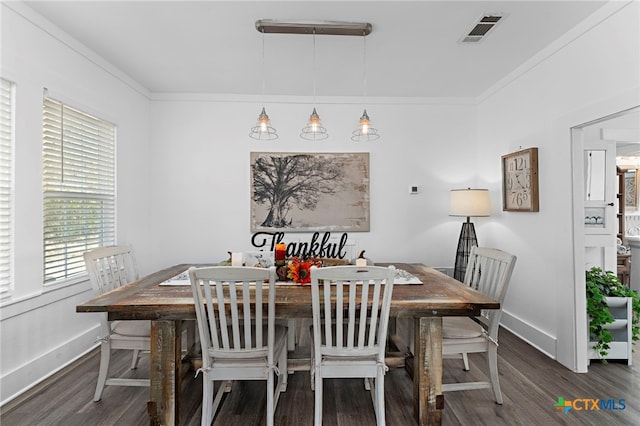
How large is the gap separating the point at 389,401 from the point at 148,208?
340 centimetres

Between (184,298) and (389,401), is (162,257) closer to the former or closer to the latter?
(184,298)

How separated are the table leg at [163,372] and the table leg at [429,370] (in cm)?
149

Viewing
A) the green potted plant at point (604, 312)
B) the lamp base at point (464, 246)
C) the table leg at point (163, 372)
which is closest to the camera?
the table leg at point (163, 372)

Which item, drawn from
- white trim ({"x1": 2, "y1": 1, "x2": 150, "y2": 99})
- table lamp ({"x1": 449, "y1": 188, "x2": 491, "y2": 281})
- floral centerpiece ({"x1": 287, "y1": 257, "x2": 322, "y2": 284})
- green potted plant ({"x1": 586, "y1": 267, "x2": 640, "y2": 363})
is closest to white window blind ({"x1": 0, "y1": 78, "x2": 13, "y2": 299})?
white trim ({"x1": 2, "y1": 1, "x2": 150, "y2": 99})

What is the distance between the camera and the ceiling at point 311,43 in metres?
2.43

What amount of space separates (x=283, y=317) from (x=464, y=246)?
279cm

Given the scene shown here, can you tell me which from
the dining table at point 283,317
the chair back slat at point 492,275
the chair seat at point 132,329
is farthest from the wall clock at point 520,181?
the chair seat at point 132,329

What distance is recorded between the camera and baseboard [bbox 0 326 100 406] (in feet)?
7.64

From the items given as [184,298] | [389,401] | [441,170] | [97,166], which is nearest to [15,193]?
[97,166]

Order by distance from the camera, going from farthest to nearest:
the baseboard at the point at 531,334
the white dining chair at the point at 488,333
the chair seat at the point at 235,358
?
the baseboard at the point at 531,334 → the white dining chair at the point at 488,333 → the chair seat at the point at 235,358

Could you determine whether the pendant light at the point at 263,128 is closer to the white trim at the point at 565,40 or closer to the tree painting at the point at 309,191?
the tree painting at the point at 309,191

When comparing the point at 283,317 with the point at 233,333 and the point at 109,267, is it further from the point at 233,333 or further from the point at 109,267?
the point at 109,267

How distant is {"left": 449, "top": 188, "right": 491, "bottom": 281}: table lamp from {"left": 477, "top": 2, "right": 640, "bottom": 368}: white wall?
0.88ft

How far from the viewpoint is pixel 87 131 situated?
3.17 meters
